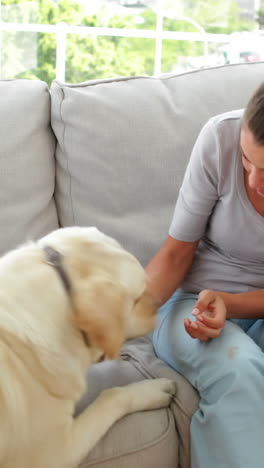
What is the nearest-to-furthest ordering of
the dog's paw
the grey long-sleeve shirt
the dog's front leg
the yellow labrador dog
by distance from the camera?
1. the yellow labrador dog
2. the dog's front leg
3. the dog's paw
4. the grey long-sleeve shirt

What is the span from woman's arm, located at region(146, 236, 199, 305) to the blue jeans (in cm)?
13

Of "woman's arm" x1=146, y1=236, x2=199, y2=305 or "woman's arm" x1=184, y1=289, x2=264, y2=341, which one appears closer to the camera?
"woman's arm" x1=184, y1=289, x2=264, y2=341

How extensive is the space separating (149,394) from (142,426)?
0.07 m

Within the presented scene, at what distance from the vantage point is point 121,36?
14.0 feet

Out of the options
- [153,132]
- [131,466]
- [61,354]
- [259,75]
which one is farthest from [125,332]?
[259,75]

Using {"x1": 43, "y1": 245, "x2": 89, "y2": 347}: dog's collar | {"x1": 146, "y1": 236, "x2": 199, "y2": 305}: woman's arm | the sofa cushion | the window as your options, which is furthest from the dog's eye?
the window

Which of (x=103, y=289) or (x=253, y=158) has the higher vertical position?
(x=253, y=158)

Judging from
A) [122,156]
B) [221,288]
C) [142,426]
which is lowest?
[142,426]

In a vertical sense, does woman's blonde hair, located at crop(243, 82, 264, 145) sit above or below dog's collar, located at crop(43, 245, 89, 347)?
above

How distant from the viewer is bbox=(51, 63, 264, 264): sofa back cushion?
1811 millimetres

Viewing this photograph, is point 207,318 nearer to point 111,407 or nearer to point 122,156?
point 111,407

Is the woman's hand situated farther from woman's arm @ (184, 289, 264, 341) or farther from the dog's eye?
the dog's eye

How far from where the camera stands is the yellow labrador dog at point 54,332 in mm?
1142

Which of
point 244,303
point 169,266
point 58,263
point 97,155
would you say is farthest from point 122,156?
point 58,263
